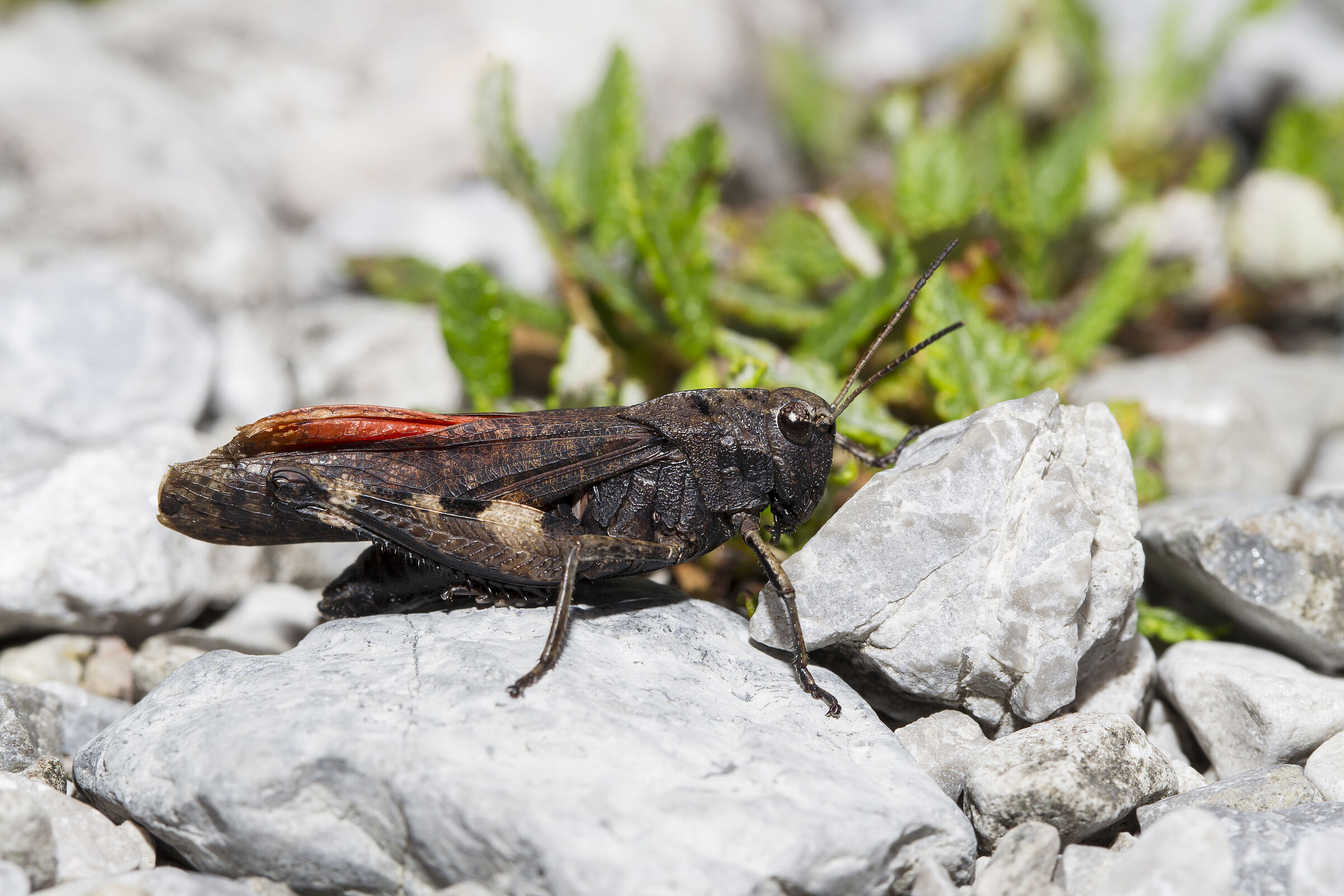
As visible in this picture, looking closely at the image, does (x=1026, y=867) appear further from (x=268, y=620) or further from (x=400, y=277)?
(x=400, y=277)

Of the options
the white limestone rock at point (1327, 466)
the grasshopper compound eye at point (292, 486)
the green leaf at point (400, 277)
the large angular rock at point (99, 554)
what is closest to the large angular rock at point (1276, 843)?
the white limestone rock at point (1327, 466)

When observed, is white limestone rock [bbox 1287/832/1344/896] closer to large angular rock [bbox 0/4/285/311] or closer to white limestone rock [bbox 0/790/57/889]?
white limestone rock [bbox 0/790/57/889]

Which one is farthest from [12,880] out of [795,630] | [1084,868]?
[1084,868]

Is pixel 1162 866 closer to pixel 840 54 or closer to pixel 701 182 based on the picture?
pixel 701 182

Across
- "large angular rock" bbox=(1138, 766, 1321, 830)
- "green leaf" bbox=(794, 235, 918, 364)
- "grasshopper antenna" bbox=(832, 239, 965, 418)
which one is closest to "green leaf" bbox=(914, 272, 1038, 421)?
"green leaf" bbox=(794, 235, 918, 364)

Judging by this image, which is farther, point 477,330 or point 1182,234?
point 1182,234

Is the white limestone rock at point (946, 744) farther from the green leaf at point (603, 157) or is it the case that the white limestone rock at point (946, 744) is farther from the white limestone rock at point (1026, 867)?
the green leaf at point (603, 157)

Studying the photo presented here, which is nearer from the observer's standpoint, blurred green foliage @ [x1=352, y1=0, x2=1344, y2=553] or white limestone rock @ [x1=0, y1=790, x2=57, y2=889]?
white limestone rock @ [x1=0, y1=790, x2=57, y2=889]
